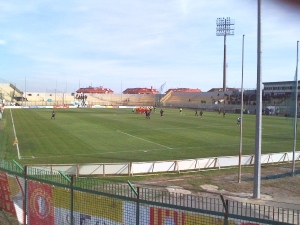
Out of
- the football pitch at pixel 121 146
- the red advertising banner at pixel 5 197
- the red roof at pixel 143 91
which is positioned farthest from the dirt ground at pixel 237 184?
the red roof at pixel 143 91

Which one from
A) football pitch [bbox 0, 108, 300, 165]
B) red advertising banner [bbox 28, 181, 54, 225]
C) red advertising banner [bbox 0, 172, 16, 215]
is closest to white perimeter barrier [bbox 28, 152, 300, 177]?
football pitch [bbox 0, 108, 300, 165]

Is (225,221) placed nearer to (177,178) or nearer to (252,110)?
(177,178)

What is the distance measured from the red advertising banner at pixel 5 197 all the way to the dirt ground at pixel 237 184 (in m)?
6.37

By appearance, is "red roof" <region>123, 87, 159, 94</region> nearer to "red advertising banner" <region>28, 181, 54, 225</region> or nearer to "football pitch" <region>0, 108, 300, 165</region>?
"football pitch" <region>0, 108, 300, 165</region>

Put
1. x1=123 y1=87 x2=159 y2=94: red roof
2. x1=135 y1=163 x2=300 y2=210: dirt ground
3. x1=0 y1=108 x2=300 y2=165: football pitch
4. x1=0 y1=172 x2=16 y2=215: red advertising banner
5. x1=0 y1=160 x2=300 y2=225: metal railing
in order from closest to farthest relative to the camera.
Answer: x1=0 y1=160 x2=300 y2=225: metal railing → x1=0 y1=172 x2=16 y2=215: red advertising banner → x1=135 y1=163 x2=300 y2=210: dirt ground → x1=0 y1=108 x2=300 y2=165: football pitch → x1=123 y1=87 x2=159 y2=94: red roof

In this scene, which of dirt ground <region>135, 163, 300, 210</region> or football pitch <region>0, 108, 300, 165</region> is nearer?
dirt ground <region>135, 163, 300, 210</region>

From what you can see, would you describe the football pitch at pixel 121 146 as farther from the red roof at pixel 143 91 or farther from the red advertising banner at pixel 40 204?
the red roof at pixel 143 91

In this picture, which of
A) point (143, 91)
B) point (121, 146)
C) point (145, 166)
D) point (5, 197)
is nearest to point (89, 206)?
point (5, 197)

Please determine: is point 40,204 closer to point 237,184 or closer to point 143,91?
point 237,184

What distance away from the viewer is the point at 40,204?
25.4ft

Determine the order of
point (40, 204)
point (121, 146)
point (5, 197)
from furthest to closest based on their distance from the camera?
point (121, 146) → point (5, 197) → point (40, 204)

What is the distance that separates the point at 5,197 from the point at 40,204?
174 cm

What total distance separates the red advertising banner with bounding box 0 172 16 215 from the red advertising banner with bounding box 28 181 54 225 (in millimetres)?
956

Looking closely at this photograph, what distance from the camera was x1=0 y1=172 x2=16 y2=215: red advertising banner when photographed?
28.6ft
